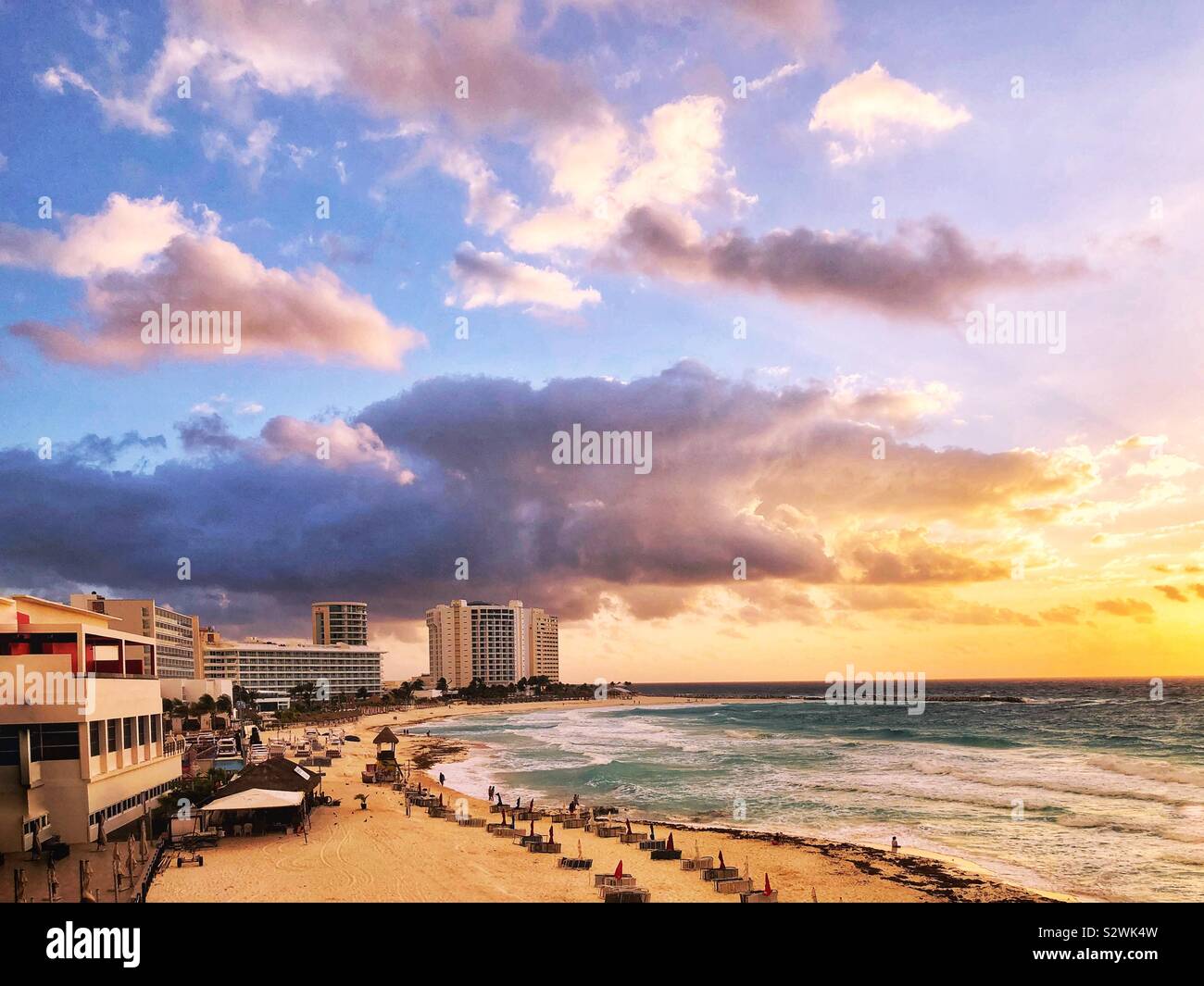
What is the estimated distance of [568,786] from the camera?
149ft

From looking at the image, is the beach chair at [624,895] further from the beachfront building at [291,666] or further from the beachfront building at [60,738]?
the beachfront building at [291,666]

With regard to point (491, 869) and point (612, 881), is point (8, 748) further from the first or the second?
point (612, 881)

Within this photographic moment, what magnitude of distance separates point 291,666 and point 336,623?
40.1 meters

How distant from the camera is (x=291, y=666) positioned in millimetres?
155875

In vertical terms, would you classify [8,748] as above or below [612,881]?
above

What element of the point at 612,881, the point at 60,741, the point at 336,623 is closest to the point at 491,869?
the point at 612,881

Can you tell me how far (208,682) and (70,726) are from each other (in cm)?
5836

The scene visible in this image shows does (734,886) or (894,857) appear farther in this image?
(894,857)

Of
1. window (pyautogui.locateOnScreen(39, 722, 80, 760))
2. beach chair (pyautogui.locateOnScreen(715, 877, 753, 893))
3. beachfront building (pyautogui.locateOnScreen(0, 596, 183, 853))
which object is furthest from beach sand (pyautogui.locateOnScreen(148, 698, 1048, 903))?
window (pyautogui.locateOnScreen(39, 722, 80, 760))

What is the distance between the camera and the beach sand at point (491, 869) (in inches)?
831

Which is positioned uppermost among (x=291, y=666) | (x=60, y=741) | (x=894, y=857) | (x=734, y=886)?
(x=60, y=741)

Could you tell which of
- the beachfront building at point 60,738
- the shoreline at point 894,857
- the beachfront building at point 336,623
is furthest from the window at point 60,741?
the beachfront building at point 336,623
